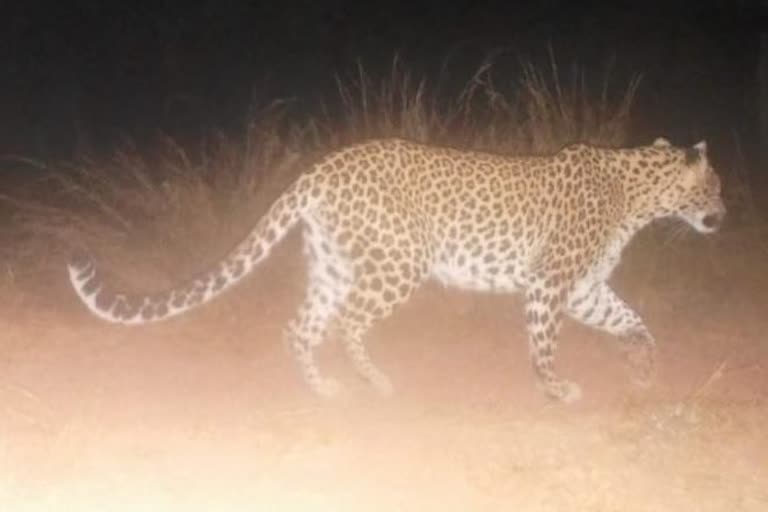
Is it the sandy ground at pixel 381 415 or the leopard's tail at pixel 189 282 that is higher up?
the leopard's tail at pixel 189 282

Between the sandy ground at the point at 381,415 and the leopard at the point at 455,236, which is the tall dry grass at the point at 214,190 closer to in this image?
the sandy ground at the point at 381,415

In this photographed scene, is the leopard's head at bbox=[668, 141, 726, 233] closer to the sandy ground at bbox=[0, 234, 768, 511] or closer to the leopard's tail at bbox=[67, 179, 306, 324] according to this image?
the sandy ground at bbox=[0, 234, 768, 511]

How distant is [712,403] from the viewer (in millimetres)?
6789

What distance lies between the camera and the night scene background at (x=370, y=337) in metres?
5.63

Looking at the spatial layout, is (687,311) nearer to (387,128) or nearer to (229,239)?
(387,128)

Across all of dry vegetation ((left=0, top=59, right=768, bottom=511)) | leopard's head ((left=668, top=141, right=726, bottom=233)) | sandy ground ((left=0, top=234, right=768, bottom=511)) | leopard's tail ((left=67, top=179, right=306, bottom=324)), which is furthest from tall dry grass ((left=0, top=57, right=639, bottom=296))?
leopard's tail ((left=67, top=179, right=306, bottom=324))

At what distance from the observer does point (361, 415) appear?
6621mm

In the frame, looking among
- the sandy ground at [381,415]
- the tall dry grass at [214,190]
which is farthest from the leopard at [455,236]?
the tall dry grass at [214,190]

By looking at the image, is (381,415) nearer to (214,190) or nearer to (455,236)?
(455,236)

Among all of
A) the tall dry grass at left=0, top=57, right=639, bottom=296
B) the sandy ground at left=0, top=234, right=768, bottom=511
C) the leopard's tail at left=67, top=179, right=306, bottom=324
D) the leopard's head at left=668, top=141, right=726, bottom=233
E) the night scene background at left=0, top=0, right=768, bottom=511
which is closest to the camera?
the sandy ground at left=0, top=234, right=768, bottom=511

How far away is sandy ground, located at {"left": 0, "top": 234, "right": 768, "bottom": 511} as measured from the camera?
547cm

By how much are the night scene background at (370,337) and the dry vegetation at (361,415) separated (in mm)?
18

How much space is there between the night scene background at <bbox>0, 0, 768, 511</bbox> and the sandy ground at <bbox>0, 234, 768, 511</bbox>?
2 cm

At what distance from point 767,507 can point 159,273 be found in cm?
496
